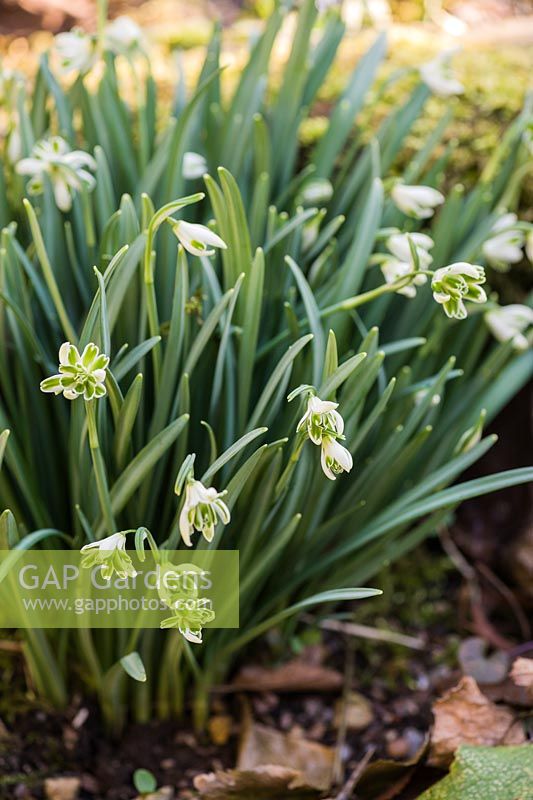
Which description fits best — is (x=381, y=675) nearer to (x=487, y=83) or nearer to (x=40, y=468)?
(x=40, y=468)

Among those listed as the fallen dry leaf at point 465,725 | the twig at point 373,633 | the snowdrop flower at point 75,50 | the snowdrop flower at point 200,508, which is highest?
the snowdrop flower at point 75,50

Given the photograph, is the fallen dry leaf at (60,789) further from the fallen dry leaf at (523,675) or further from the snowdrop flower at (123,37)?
the snowdrop flower at (123,37)

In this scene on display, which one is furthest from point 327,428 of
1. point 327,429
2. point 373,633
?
point 373,633

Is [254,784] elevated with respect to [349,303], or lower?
lower

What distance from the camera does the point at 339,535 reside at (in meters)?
1.36

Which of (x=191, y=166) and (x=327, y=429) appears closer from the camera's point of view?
(x=327, y=429)

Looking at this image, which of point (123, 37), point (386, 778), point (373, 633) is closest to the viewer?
point (386, 778)

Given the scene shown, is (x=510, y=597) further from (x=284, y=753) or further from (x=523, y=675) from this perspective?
(x=284, y=753)

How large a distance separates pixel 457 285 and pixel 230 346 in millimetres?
334

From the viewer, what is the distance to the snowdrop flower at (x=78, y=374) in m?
0.88

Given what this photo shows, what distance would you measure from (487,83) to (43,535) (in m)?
1.41

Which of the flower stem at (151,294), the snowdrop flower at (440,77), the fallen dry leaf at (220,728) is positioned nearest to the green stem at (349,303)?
the flower stem at (151,294)

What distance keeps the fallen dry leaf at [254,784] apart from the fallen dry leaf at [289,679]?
244mm

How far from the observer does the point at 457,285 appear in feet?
3.29
